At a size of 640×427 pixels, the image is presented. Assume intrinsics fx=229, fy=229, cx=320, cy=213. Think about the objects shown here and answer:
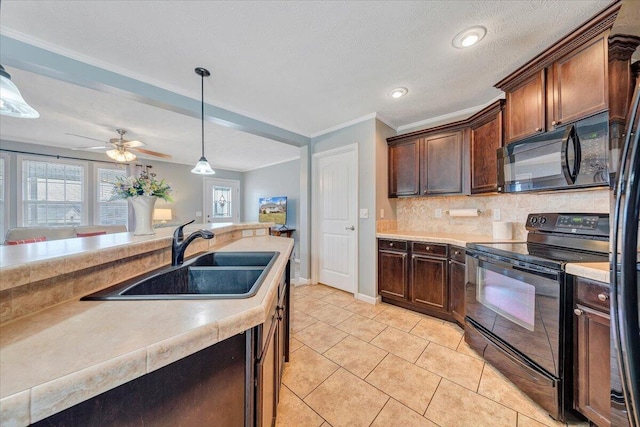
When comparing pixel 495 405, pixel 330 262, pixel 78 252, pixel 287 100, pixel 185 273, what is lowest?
pixel 495 405

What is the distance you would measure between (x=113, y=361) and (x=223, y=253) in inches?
51.0

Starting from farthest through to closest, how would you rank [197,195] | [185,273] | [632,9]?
[197,195]
[185,273]
[632,9]

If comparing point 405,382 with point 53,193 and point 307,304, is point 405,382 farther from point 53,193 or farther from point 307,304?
point 53,193

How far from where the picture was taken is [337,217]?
3.36 meters

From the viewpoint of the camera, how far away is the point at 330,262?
3463mm

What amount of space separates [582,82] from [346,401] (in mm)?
2589

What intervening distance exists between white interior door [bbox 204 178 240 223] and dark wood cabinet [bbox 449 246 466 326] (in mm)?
5928

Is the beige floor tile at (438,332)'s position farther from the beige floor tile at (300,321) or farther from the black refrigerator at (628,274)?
the black refrigerator at (628,274)

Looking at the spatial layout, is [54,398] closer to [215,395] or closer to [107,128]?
[215,395]

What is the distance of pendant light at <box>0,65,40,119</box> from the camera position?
1.19 metres

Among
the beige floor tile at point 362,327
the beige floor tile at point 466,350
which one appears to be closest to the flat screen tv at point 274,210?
the beige floor tile at point 362,327

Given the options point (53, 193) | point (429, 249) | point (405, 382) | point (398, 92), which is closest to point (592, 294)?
point (405, 382)

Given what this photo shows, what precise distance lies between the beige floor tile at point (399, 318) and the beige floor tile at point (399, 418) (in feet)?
3.09

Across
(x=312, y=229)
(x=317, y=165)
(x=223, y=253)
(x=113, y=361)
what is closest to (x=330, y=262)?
(x=312, y=229)
